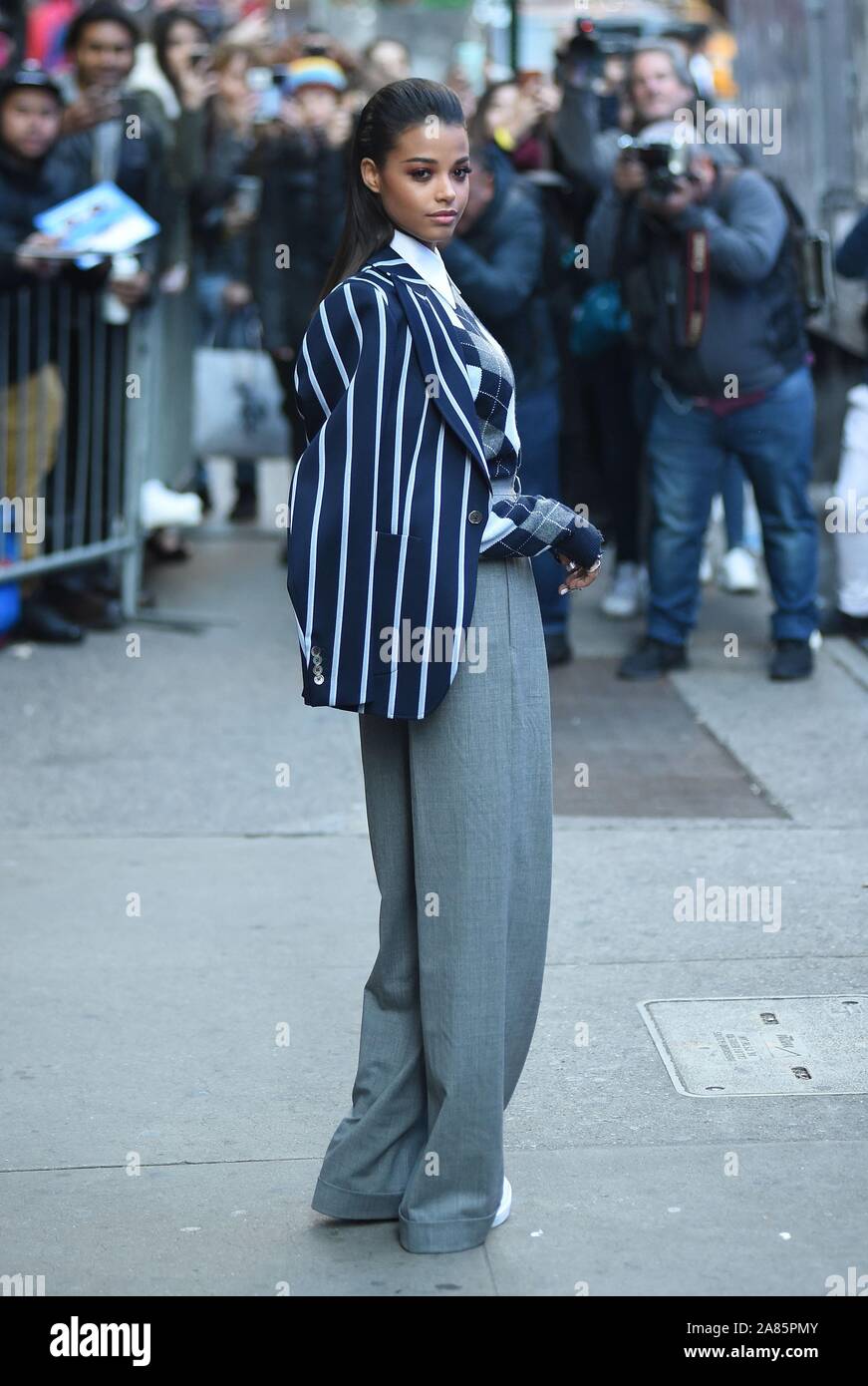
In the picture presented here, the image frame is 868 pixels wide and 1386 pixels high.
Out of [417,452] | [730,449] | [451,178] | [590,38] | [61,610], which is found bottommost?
[61,610]

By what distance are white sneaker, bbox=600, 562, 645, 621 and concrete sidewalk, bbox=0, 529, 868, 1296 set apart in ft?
1.84

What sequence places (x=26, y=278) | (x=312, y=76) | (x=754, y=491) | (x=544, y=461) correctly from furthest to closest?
(x=312, y=76) → (x=26, y=278) → (x=544, y=461) → (x=754, y=491)

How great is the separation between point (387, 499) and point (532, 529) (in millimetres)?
252

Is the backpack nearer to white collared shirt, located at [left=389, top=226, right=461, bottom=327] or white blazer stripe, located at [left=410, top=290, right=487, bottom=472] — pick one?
white collared shirt, located at [left=389, top=226, right=461, bottom=327]

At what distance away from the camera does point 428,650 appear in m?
3.28

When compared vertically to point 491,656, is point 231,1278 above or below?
below

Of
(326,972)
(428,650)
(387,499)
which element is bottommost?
(326,972)

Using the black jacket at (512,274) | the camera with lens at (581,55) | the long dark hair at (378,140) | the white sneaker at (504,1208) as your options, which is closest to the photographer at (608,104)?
the camera with lens at (581,55)

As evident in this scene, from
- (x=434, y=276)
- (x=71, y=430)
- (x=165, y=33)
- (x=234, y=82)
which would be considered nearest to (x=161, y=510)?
(x=71, y=430)

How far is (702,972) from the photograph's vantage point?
15.9 ft

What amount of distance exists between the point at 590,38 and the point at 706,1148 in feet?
17.7

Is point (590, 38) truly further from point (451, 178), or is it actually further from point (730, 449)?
point (451, 178)

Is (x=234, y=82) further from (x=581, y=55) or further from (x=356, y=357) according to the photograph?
(x=356, y=357)
